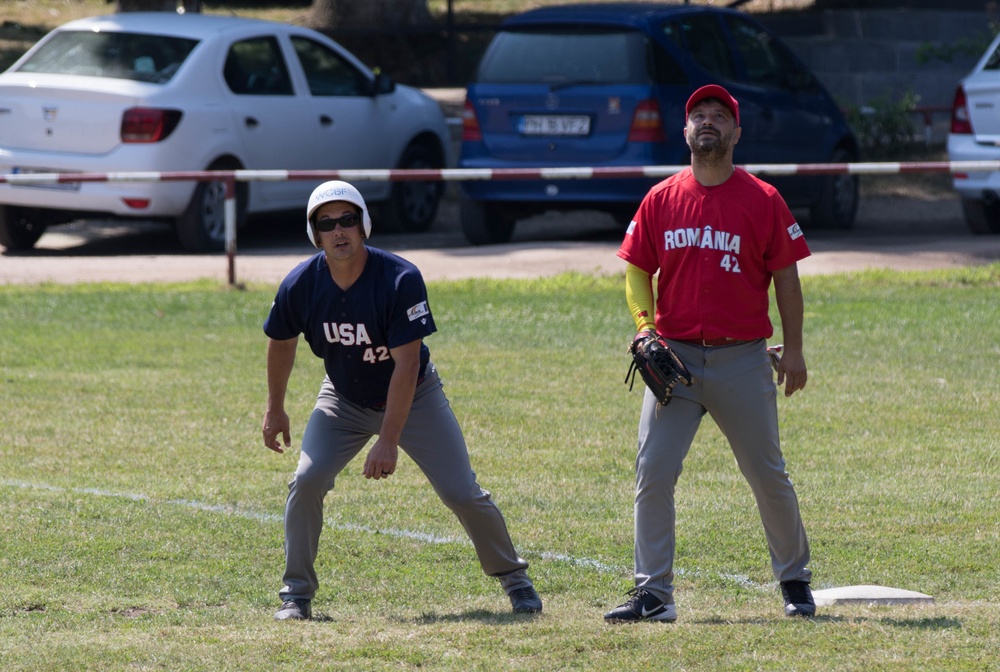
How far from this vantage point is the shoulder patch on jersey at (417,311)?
16.2ft

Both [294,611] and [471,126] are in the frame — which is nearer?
[294,611]

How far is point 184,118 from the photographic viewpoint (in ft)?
43.2

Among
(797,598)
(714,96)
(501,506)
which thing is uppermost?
(714,96)

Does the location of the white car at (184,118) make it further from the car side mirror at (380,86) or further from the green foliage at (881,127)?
the green foliage at (881,127)

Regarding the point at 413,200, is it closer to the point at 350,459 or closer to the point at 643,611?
the point at 350,459

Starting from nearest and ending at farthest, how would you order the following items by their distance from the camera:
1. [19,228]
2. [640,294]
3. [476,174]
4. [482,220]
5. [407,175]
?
[640,294]
[476,174]
[407,175]
[482,220]
[19,228]

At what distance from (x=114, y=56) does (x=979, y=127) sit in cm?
732

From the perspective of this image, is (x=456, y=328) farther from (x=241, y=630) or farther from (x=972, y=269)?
(x=241, y=630)

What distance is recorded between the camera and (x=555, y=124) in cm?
1324

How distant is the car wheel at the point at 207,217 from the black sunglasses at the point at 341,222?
8.60m

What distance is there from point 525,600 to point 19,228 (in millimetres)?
10266

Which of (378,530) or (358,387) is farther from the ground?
(358,387)

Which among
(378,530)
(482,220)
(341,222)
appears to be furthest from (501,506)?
(482,220)

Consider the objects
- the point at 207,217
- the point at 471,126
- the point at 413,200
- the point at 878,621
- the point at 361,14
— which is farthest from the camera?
the point at 361,14
